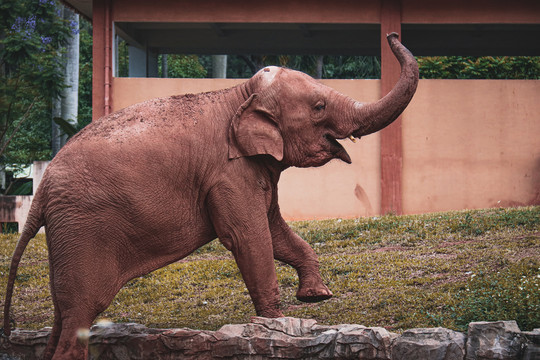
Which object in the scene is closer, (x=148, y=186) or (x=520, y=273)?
(x=148, y=186)

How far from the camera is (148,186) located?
661cm

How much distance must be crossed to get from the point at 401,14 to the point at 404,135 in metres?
2.37

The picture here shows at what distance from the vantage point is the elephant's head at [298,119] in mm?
6840

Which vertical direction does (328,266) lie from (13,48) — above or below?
below

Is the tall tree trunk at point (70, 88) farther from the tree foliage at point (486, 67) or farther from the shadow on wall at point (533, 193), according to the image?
the shadow on wall at point (533, 193)

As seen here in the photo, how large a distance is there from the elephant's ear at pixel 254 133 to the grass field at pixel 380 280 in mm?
2218

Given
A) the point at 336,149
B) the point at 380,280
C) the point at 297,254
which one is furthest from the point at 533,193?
the point at 336,149

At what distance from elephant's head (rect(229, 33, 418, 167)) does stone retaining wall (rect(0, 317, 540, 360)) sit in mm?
1495

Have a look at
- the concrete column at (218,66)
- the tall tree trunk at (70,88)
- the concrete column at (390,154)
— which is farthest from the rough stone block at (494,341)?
the concrete column at (218,66)

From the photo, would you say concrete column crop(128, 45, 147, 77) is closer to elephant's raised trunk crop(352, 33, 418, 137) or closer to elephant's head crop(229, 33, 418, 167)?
elephant's head crop(229, 33, 418, 167)

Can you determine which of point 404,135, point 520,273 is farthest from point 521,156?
point 520,273

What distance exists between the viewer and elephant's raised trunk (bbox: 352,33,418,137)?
21.9 feet

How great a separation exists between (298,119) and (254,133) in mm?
453

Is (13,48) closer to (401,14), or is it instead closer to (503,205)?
(401,14)
